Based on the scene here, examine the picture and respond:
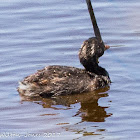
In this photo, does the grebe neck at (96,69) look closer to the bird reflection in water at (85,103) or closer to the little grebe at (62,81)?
the little grebe at (62,81)

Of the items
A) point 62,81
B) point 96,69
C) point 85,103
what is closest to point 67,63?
point 96,69

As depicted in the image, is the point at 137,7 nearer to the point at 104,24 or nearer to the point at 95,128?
the point at 104,24

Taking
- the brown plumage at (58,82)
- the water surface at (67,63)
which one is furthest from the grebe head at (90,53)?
the water surface at (67,63)

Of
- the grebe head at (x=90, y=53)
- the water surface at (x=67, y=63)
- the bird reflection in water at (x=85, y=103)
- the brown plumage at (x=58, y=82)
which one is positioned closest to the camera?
the water surface at (x=67, y=63)

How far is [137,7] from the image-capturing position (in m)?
14.4

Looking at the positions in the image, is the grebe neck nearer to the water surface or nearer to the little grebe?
the little grebe

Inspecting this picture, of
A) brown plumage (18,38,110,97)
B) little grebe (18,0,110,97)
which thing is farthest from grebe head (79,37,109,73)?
brown plumage (18,38,110,97)

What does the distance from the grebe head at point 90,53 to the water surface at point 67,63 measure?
1.42 feet

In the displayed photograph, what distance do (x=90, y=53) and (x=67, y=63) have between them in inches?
31.0

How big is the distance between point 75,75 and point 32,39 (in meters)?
2.62

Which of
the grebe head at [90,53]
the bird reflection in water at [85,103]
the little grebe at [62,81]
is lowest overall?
the bird reflection in water at [85,103]

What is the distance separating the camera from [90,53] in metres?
11.1

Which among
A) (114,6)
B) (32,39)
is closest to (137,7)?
(114,6)

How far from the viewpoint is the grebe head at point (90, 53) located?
11023mm
